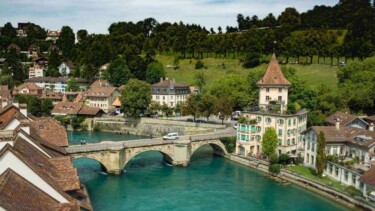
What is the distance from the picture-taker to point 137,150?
183 feet

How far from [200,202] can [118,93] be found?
62.2 metres

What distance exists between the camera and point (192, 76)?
11744cm

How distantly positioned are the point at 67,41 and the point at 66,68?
23.1m

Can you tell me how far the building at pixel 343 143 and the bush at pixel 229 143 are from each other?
38.5 feet

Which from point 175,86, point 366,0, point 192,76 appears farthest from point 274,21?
point 175,86

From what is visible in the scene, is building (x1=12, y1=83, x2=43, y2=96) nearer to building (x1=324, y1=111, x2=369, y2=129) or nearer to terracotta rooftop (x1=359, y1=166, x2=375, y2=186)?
building (x1=324, y1=111, x2=369, y2=129)

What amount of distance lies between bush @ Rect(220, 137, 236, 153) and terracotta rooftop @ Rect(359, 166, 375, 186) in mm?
23576

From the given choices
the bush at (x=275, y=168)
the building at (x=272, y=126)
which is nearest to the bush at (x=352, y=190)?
the bush at (x=275, y=168)

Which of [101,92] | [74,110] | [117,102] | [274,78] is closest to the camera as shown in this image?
[274,78]

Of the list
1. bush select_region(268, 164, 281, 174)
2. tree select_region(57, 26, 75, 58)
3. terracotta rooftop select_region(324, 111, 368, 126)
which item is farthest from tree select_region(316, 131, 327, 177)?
tree select_region(57, 26, 75, 58)

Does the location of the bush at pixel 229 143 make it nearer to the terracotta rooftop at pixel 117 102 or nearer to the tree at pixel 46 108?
the terracotta rooftop at pixel 117 102

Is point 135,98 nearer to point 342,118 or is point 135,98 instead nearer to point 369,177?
point 342,118

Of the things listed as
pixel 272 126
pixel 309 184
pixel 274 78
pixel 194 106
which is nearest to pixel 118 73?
pixel 194 106

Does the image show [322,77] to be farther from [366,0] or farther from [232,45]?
[366,0]
